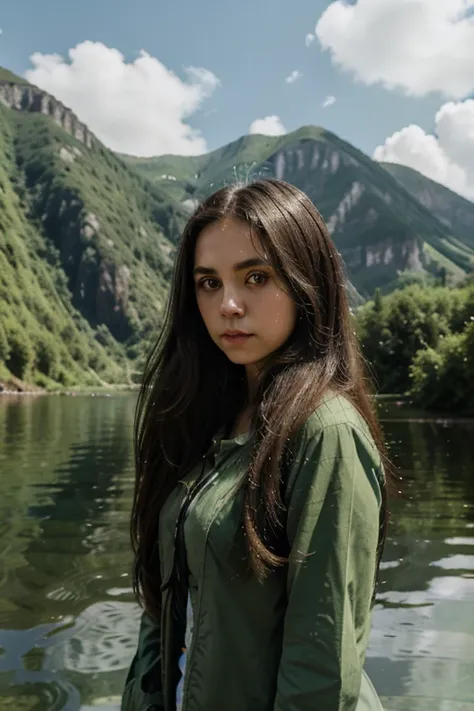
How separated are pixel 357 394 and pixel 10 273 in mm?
183069

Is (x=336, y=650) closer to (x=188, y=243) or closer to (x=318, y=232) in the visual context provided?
(x=318, y=232)

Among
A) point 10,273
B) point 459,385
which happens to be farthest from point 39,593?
point 10,273

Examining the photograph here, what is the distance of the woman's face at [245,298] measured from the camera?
216 centimetres

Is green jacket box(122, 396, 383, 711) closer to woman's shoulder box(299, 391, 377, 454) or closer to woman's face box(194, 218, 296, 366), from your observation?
woman's shoulder box(299, 391, 377, 454)

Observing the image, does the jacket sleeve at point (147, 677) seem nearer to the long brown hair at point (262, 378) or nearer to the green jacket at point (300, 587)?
the long brown hair at point (262, 378)

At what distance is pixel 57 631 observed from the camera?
7.77 meters

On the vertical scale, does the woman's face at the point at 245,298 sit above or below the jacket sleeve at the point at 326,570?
above

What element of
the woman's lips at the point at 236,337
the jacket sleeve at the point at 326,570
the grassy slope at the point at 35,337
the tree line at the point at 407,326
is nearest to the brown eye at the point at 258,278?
the woman's lips at the point at 236,337

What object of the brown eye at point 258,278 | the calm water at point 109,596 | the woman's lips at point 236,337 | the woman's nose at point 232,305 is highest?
the brown eye at point 258,278

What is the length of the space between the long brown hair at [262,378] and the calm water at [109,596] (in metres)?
4.21

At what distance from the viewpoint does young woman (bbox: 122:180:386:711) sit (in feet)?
5.80

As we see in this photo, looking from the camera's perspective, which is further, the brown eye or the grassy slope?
the grassy slope

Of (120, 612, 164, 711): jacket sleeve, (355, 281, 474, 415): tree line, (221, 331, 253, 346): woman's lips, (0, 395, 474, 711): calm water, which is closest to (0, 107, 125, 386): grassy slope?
(355, 281, 474, 415): tree line

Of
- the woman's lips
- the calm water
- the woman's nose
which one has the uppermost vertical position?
the woman's nose
